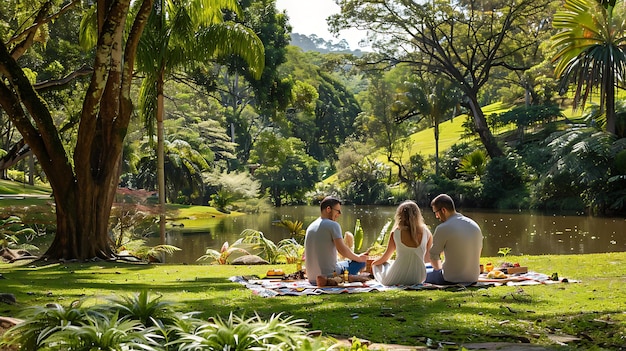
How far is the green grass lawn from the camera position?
564 centimetres

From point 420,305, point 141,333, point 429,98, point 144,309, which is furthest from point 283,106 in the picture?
point 141,333

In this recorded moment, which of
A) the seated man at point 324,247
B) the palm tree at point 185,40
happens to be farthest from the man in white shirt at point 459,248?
the palm tree at point 185,40

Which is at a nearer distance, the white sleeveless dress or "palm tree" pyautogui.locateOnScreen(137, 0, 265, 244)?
the white sleeveless dress

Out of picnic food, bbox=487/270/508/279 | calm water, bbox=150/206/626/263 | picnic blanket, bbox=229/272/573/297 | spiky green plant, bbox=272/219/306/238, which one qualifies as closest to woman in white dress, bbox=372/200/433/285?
picnic blanket, bbox=229/272/573/297

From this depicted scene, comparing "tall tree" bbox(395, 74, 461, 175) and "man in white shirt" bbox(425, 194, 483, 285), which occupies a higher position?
"tall tree" bbox(395, 74, 461, 175)

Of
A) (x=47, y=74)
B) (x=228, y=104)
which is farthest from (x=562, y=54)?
(x=228, y=104)

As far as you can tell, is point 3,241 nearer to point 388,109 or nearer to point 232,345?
point 232,345

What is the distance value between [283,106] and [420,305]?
22047 millimetres

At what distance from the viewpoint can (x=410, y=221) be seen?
8656 millimetres

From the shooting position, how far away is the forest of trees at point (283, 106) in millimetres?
13008

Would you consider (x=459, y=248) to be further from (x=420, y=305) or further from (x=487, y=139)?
(x=487, y=139)

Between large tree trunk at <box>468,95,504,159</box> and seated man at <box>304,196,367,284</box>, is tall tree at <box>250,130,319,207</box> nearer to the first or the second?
large tree trunk at <box>468,95,504,159</box>

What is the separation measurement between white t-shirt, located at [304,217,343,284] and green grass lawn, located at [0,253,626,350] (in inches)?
37.2

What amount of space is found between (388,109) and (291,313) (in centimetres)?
4803
